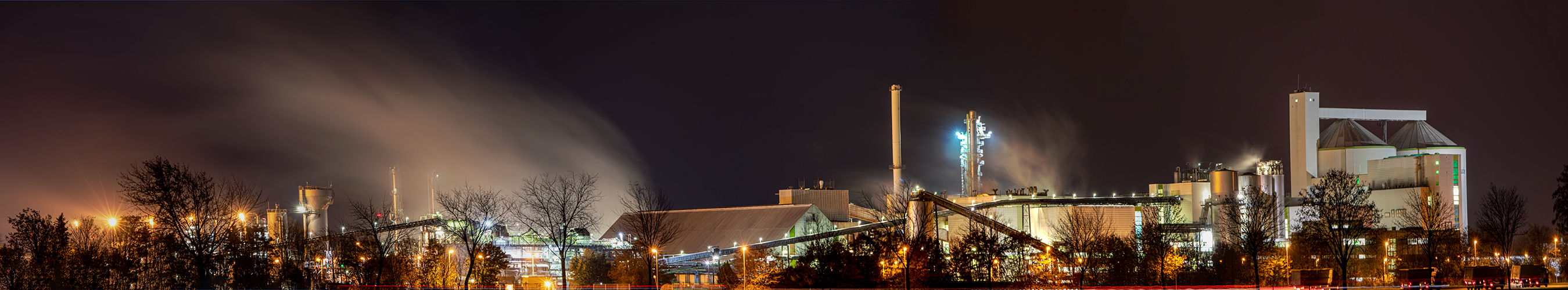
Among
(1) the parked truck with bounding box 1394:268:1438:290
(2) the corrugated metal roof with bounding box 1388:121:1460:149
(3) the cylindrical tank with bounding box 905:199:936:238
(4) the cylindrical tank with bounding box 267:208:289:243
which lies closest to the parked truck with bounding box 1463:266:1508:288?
(1) the parked truck with bounding box 1394:268:1438:290

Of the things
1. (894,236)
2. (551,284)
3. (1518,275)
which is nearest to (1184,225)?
(1518,275)

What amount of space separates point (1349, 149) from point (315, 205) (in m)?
103

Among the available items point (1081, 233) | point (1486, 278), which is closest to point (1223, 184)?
point (1081, 233)

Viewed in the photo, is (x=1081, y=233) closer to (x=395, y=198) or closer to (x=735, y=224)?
(x=735, y=224)

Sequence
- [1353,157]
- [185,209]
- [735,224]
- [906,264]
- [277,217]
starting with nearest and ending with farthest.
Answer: [185,209], [906,264], [735,224], [1353,157], [277,217]

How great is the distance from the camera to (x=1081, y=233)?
250 ft

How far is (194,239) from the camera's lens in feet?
147

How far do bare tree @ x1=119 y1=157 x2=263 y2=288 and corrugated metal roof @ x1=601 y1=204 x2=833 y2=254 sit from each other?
4233cm

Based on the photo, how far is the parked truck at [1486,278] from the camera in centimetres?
4856

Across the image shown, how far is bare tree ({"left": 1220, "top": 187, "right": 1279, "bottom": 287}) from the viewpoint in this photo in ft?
224

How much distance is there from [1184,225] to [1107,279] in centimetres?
2731

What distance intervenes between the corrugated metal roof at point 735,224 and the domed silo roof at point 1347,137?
167 ft

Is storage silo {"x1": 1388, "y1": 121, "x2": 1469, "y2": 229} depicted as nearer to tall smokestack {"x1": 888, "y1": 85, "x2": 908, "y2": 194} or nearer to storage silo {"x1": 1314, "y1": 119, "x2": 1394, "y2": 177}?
storage silo {"x1": 1314, "y1": 119, "x2": 1394, "y2": 177}

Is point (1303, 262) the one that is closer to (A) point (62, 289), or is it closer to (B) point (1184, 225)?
(B) point (1184, 225)
